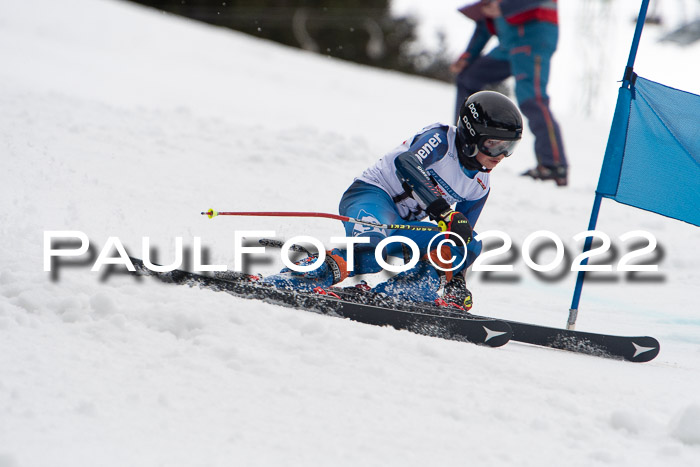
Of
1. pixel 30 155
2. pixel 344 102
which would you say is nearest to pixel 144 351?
pixel 30 155

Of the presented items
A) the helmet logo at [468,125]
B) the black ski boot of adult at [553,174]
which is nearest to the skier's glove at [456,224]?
the helmet logo at [468,125]

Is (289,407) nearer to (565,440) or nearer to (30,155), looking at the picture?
(565,440)

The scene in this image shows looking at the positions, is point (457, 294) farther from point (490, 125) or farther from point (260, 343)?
point (260, 343)

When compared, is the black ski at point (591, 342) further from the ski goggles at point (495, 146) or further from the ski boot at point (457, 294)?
the ski goggles at point (495, 146)

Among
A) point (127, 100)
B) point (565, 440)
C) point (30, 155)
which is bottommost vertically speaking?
point (565, 440)

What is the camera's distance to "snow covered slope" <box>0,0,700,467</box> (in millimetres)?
2359

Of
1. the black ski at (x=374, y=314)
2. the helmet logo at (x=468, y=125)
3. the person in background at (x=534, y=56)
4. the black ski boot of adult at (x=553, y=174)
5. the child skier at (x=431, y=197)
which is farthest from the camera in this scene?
the black ski boot of adult at (x=553, y=174)

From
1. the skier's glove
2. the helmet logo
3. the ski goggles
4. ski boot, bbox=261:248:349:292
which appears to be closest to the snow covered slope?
ski boot, bbox=261:248:349:292

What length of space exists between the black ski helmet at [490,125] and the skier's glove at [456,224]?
45 centimetres

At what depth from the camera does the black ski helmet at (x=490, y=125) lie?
411 cm

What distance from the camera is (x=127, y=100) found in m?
9.16

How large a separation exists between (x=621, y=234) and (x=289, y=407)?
5135 mm

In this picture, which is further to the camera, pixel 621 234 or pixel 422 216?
pixel 621 234

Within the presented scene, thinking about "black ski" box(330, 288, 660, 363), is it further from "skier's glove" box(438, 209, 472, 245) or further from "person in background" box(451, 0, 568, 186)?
"person in background" box(451, 0, 568, 186)
